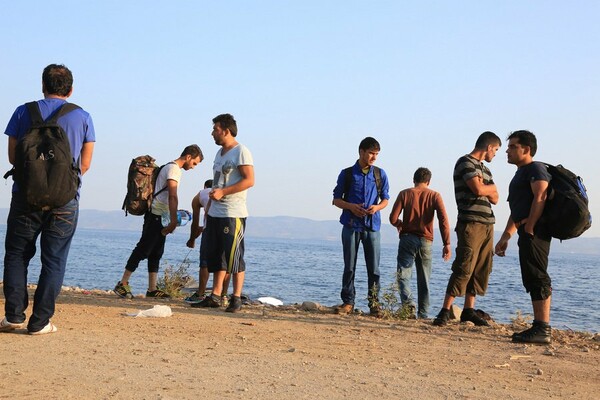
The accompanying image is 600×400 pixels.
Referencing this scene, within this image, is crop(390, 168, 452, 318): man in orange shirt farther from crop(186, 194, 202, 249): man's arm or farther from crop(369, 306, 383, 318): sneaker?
crop(186, 194, 202, 249): man's arm

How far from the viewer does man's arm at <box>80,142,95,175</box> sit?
257 inches

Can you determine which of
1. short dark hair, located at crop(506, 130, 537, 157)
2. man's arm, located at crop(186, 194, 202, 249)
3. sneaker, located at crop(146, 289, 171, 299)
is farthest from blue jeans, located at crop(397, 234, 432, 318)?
sneaker, located at crop(146, 289, 171, 299)

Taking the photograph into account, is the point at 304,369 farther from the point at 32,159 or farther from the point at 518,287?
the point at 518,287

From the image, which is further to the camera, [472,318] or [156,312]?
[472,318]

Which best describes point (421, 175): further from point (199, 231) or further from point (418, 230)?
point (199, 231)

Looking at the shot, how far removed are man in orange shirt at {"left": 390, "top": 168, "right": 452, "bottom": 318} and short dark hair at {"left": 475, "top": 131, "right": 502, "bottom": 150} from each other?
143 cm

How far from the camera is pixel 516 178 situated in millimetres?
7871

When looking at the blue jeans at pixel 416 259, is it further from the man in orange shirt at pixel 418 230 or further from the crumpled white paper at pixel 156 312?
the crumpled white paper at pixel 156 312

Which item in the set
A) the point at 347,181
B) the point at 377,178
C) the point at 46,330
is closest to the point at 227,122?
the point at 347,181

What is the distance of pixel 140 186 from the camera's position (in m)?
10.3

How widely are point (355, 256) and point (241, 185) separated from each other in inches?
72.1

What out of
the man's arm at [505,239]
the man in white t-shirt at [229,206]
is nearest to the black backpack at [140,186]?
the man in white t-shirt at [229,206]

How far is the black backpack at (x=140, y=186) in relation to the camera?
10.3 metres

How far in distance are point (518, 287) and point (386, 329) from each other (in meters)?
A: 21.5
